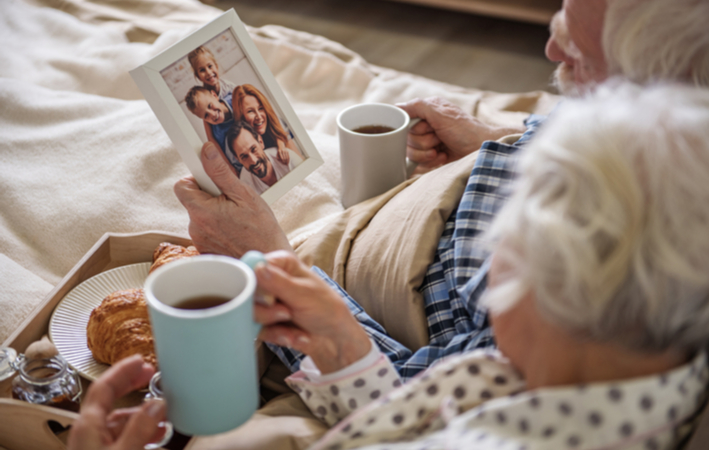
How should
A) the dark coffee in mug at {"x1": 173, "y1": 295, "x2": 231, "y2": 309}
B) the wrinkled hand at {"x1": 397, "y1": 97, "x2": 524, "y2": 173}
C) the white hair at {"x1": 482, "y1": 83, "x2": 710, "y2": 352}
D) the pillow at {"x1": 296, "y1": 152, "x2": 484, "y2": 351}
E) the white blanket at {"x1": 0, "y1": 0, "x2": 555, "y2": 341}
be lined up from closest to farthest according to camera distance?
the white hair at {"x1": 482, "y1": 83, "x2": 710, "y2": 352} → the dark coffee in mug at {"x1": 173, "y1": 295, "x2": 231, "y2": 309} → the pillow at {"x1": 296, "y1": 152, "x2": 484, "y2": 351} → the white blanket at {"x1": 0, "y1": 0, "x2": 555, "y2": 341} → the wrinkled hand at {"x1": 397, "y1": 97, "x2": 524, "y2": 173}

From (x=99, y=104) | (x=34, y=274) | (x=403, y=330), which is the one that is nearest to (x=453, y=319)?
(x=403, y=330)

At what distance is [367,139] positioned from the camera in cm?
108

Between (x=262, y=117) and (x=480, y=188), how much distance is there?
373mm

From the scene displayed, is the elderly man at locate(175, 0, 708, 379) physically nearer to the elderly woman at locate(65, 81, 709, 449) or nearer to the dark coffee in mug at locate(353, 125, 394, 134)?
the elderly woman at locate(65, 81, 709, 449)

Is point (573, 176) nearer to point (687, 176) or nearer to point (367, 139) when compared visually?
point (687, 176)

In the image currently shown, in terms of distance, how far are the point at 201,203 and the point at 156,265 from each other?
0.12 m

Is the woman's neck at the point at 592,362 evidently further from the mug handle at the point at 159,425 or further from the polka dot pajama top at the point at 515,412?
the mug handle at the point at 159,425

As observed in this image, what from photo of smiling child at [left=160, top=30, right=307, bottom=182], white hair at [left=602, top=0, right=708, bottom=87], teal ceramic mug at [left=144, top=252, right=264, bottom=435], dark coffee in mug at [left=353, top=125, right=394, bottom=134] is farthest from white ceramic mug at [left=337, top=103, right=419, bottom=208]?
teal ceramic mug at [left=144, top=252, right=264, bottom=435]

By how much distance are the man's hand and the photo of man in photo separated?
0.14 ft

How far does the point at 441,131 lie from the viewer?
4.14 ft

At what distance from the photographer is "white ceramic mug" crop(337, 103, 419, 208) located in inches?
43.1

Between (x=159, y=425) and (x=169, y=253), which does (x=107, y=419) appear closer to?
(x=159, y=425)

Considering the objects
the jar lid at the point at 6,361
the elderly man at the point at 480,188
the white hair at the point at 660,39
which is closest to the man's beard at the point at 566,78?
the elderly man at the point at 480,188

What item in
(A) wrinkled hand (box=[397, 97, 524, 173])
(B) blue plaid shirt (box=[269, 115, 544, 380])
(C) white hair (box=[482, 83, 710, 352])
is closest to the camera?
(C) white hair (box=[482, 83, 710, 352])
